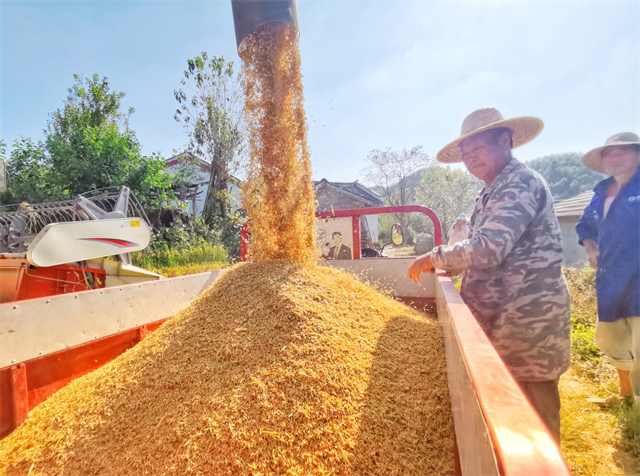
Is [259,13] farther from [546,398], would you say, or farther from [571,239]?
[571,239]

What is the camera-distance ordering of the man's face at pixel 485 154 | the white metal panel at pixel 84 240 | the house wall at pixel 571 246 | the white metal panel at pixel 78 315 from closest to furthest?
the white metal panel at pixel 78 315, the man's face at pixel 485 154, the white metal panel at pixel 84 240, the house wall at pixel 571 246

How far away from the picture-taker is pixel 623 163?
255cm

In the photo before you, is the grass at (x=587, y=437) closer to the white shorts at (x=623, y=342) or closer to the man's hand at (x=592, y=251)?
the white shorts at (x=623, y=342)

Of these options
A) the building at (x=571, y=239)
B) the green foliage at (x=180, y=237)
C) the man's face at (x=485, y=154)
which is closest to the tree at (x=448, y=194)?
the building at (x=571, y=239)

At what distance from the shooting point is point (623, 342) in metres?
2.43

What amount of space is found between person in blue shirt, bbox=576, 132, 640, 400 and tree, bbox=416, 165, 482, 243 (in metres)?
18.5

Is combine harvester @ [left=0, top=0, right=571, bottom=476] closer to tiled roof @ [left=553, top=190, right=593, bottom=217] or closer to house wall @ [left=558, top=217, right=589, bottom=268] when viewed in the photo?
tiled roof @ [left=553, top=190, right=593, bottom=217]

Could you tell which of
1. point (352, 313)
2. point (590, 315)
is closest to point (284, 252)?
point (352, 313)

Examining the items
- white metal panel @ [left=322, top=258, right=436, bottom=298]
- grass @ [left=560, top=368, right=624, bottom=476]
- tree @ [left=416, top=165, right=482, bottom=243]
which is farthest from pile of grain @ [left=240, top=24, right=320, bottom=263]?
tree @ [left=416, top=165, right=482, bottom=243]

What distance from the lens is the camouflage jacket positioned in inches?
58.7

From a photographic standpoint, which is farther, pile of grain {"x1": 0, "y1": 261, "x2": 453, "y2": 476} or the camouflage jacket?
the camouflage jacket

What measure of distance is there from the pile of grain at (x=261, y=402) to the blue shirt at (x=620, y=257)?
1.53 metres

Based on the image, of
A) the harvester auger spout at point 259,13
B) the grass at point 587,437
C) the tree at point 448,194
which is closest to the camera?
the grass at point 587,437

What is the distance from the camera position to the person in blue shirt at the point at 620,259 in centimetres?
229
